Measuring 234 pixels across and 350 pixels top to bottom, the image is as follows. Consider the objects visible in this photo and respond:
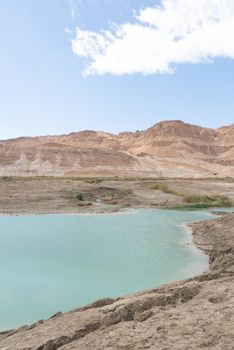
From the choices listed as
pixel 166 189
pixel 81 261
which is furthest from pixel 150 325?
pixel 166 189

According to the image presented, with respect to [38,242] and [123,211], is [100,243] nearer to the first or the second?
[38,242]

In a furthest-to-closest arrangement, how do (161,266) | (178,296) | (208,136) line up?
(208,136) → (161,266) → (178,296)

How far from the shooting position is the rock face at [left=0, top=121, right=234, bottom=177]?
286 feet

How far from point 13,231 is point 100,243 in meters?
6.45

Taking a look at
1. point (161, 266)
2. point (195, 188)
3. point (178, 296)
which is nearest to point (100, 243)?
point (161, 266)

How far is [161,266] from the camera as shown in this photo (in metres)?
17.6

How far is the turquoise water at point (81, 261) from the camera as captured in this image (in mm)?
13276

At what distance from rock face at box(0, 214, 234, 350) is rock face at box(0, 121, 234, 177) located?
72.9 meters

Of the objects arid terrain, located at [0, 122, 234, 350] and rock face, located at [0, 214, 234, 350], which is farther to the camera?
arid terrain, located at [0, 122, 234, 350]

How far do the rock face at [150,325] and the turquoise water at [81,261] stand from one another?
128 inches

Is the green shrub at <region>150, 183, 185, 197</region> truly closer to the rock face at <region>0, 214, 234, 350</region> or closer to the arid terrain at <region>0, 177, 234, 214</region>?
the arid terrain at <region>0, 177, 234, 214</region>

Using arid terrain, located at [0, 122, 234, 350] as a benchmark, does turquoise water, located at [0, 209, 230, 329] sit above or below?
below

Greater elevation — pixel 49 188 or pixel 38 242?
pixel 49 188

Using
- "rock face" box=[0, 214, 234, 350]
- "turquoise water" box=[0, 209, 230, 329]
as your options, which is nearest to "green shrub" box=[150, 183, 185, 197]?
"turquoise water" box=[0, 209, 230, 329]
